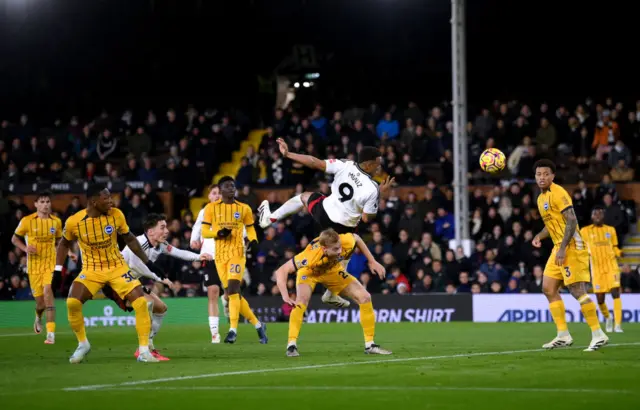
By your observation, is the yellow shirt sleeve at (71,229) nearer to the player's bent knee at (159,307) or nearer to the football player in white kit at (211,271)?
the player's bent knee at (159,307)

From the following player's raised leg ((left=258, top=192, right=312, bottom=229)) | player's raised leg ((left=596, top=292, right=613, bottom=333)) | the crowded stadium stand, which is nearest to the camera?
player's raised leg ((left=258, top=192, right=312, bottom=229))

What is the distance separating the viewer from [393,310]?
87.0 feet

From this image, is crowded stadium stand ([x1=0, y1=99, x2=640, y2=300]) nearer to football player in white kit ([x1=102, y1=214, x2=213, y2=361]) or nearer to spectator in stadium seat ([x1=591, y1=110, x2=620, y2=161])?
spectator in stadium seat ([x1=591, y1=110, x2=620, y2=161])

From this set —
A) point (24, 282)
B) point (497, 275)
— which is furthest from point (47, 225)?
point (497, 275)

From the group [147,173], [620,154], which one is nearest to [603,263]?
[620,154]

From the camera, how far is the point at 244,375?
38.4 feet

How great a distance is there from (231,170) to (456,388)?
25.3m

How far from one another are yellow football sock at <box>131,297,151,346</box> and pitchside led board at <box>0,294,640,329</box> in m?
12.5

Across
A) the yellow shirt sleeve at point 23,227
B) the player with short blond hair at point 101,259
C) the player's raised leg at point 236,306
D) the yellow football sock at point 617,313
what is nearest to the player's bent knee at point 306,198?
the player with short blond hair at point 101,259

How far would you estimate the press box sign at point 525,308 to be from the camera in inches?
991

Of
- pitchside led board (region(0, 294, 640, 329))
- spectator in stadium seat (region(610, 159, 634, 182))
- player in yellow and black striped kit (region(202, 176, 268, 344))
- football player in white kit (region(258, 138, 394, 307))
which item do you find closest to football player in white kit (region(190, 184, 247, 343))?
player in yellow and black striped kit (region(202, 176, 268, 344))

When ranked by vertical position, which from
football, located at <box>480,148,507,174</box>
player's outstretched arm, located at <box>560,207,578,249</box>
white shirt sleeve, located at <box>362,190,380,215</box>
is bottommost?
player's outstretched arm, located at <box>560,207,578,249</box>

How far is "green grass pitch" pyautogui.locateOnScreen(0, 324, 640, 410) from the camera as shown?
31.1ft

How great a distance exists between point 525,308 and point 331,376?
15.1m
